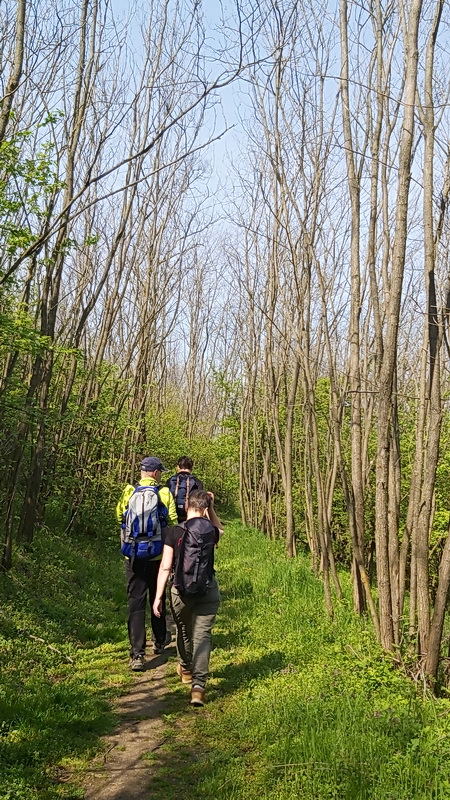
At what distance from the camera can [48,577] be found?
7.47m

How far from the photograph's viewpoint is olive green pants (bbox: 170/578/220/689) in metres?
4.58

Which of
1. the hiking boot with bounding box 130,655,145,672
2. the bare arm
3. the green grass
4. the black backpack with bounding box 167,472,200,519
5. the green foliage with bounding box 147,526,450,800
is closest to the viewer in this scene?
the green foliage with bounding box 147,526,450,800

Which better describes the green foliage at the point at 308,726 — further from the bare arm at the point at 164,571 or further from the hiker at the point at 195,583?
the bare arm at the point at 164,571

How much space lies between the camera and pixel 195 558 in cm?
462

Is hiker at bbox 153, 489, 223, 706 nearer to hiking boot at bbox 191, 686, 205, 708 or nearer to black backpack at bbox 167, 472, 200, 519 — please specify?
hiking boot at bbox 191, 686, 205, 708

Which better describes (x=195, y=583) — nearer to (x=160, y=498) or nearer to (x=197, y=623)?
(x=197, y=623)

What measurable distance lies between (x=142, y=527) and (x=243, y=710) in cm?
171

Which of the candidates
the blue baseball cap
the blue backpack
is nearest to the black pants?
the blue backpack

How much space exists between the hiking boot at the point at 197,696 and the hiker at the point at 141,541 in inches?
35.1

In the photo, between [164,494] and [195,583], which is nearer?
[195,583]

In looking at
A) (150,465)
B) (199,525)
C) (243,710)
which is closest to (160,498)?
(150,465)

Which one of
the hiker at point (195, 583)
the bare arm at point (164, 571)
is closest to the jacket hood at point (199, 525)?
the hiker at point (195, 583)

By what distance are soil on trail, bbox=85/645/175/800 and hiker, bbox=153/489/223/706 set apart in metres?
0.34

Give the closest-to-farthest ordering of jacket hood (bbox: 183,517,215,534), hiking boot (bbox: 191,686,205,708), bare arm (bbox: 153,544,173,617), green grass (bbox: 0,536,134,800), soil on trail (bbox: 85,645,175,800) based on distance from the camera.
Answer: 1. soil on trail (bbox: 85,645,175,800)
2. green grass (bbox: 0,536,134,800)
3. hiking boot (bbox: 191,686,205,708)
4. jacket hood (bbox: 183,517,215,534)
5. bare arm (bbox: 153,544,173,617)
